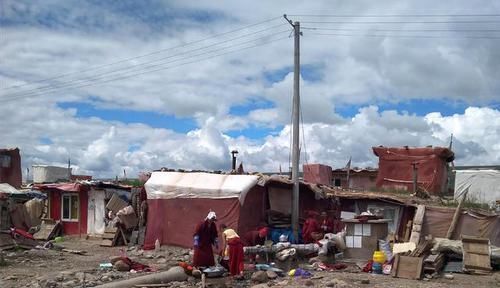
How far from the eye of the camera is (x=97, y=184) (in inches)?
1006

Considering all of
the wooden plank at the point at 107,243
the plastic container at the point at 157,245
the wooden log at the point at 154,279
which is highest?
the wooden log at the point at 154,279

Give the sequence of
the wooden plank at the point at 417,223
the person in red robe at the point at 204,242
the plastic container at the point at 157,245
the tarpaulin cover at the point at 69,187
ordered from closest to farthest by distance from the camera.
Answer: the person in red robe at the point at 204,242 → the wooden plank at the point at 417,223 → the plastic container at the point at 157,245 → the tarpaulin cover at the point at 69,187

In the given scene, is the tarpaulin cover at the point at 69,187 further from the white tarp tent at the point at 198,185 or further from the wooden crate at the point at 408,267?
the wooden crate at the point at 408,267

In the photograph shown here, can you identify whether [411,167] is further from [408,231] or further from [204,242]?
[204,242]

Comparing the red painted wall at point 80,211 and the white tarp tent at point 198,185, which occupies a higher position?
the white tarp tent at point 198,185

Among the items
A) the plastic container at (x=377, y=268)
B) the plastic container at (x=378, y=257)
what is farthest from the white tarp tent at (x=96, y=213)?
the plastic container at (x=377, y=268)

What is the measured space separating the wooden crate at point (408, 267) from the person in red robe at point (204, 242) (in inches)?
199

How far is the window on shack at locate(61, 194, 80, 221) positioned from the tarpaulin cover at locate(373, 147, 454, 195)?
15.1 meters

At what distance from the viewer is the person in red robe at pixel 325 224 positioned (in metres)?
19.2

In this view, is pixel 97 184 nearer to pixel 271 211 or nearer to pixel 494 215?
pixel 271 211

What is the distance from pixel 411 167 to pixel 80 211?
16.3 m

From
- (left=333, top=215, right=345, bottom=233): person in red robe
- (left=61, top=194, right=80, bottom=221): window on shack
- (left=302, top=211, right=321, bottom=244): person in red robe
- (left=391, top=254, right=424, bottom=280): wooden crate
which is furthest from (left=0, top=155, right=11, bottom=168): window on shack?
(left=391, top=254, right=424, bottom=280): wooden crate

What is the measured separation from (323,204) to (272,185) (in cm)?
240

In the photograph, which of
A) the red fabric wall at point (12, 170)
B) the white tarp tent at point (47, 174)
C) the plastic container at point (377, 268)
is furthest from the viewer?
the white tarp tent at point (47, 174)
